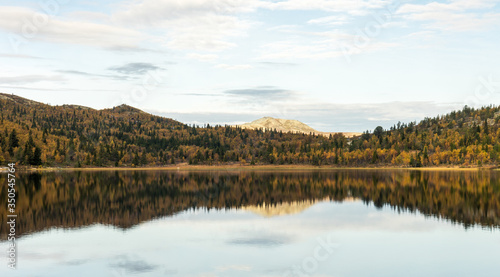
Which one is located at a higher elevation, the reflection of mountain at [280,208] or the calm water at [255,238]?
the calm water at [255,238]

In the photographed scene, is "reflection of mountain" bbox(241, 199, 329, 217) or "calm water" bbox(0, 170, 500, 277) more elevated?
"calm water" bbox(0, 170, 500, 277)

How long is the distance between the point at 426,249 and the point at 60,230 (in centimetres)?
3364

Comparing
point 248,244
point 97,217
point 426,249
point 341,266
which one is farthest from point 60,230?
point 426,249

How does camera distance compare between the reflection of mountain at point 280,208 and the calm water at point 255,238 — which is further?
the reflection of mountain at point 280,208

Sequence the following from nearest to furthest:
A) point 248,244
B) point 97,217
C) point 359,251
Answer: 1. point 359,251
2. point 248,244
3. point 97,217

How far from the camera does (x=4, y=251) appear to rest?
32.1 metres

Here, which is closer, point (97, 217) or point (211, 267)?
point (211, 267)

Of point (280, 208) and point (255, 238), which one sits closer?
point (255, 238)

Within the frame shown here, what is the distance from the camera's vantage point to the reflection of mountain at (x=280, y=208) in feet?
183

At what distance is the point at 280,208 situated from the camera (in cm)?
5972

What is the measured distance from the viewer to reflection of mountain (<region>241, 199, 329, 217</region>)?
55734 mm

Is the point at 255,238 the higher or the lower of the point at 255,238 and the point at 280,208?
the higher

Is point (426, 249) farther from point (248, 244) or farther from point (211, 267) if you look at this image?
point (211, 267)

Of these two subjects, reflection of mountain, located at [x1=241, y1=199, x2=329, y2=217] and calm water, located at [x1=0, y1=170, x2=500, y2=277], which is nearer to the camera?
calm water, located at [x1=0, y1=170, x2=500, y2=277]
